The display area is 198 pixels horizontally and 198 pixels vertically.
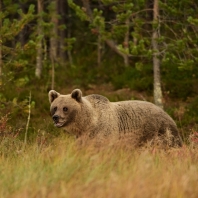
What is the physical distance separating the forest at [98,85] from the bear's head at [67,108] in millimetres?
308

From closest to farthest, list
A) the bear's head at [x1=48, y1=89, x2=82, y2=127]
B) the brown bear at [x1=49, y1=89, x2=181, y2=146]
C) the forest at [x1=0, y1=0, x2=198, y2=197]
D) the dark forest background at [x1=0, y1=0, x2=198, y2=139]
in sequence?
the forest at [x1=0, y1=0, x2=198, y2=197]
the bear's head at [x1=48, y1=89, x2=82, y2=127]
the brown bear at [x1=49, y1=89, x2=181, y2=146]
the dark forest background at [x1=0, y1=0, x2=198, y2=139]

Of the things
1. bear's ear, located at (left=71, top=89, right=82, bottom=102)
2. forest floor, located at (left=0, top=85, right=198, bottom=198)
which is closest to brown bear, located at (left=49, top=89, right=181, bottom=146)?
bear's ear, located at (left=71, top=89, right=82, bottom=102)

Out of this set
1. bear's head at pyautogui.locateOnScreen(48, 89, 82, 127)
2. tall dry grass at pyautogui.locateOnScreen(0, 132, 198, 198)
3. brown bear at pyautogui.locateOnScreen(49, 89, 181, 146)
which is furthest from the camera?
brown bear at pyautogui.locateOnScreen(49, 89, 181, 146)

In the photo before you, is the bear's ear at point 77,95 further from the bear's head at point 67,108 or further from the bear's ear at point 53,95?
the bear's ear at point 53,95

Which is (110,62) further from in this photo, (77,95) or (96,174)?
(96,174)

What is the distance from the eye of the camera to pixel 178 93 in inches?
638

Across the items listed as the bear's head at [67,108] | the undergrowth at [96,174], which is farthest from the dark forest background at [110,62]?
the undergrowth at [96,174]

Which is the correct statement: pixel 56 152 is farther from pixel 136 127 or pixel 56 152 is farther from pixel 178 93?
pixel 178 93

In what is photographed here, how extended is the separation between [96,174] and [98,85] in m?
11.6

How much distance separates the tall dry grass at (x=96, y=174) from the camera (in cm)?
587

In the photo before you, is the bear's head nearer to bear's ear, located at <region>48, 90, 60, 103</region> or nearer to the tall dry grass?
bear's ear, located at <region>48, 90, 60, 103</region>

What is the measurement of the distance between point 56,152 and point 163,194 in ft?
5.96

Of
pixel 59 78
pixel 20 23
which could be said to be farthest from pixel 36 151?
pixel 59 78

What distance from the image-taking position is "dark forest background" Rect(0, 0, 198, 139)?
43.5ft
